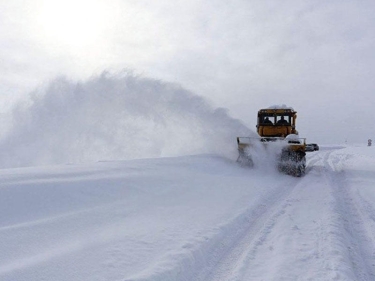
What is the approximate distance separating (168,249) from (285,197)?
454 centimetres

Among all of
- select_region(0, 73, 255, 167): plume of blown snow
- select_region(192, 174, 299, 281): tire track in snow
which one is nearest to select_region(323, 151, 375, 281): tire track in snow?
select_region(192, 174, 299, 281): tire track in snow

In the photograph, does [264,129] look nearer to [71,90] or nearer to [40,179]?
[71,90]

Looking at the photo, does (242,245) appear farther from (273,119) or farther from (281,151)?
(273,119)

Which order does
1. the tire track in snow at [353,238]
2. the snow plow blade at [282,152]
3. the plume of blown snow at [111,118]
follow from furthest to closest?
the plume of blown snow at [111,118], the snow plow blade at [282,152], the tire track in snow at [353,238]

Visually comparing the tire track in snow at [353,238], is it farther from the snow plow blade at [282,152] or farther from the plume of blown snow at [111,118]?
the plume of blown snow at [111,118]

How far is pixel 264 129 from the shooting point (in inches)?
612

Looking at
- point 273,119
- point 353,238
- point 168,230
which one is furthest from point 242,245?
point 273,119

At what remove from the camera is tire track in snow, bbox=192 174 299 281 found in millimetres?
3336

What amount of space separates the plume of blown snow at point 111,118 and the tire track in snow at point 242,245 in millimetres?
8591

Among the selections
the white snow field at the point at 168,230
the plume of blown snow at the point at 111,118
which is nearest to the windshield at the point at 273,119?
the plume of blown snow at the point at 111,118

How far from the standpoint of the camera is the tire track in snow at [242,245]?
10.9 feet

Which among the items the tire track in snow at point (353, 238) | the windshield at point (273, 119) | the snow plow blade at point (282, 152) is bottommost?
the tire track in snow at point (353, 238)

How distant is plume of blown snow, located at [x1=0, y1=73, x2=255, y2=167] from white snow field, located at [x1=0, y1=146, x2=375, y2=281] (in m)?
7.52

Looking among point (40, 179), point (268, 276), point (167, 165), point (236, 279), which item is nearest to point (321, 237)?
point (268, 276)
